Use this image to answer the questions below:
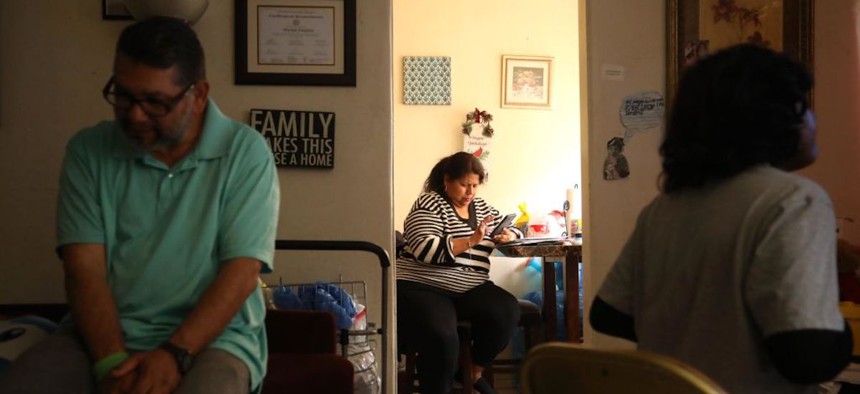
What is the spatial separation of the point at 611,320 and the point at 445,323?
1.74 metres

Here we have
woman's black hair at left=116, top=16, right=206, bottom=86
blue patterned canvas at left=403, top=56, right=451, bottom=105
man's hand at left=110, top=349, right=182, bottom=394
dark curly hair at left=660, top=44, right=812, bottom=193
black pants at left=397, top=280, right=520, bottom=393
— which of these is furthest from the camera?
blue patterned canvas at left=403, top=56, right=451, bottom=105

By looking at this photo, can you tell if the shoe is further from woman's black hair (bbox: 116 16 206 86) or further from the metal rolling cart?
woman's black hair (bbox: 116 16 206 86)

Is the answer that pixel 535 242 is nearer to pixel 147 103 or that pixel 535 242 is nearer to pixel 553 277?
pixel 553 277

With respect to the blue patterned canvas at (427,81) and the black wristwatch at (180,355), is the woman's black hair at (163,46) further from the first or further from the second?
the blue patterned canvas at (427,81)

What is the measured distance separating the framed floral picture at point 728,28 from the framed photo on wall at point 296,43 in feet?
3.97

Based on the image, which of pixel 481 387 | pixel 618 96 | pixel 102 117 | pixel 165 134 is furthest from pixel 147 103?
pixel 481 387

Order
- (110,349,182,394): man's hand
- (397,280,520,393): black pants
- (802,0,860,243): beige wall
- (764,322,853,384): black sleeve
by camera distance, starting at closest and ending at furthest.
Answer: (764,322,853,384): black sleeve → (110,349,182,394): man's hand → (802,0,860,243): beige wall → (397,280,520,393): black pants

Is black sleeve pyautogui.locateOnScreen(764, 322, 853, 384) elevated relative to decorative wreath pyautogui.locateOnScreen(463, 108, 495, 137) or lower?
lower

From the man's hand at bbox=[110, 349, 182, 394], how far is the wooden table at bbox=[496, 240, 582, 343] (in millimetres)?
2380

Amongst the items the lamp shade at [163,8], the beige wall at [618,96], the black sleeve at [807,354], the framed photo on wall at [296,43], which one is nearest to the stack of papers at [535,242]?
the beige wall at [618,96]

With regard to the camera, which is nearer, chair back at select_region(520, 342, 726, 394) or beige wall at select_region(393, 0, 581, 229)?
chair back at select_region(520, 342, 726, 394)

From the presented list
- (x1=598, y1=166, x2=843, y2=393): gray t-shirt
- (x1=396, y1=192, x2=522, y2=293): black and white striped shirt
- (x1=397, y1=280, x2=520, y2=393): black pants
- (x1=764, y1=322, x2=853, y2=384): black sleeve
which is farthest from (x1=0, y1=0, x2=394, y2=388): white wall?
(x1=764, y1=322, x2=853, y2=384): black sleeve

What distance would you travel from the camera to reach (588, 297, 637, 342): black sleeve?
A: 146 cm

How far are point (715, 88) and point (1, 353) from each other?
4.72ft
